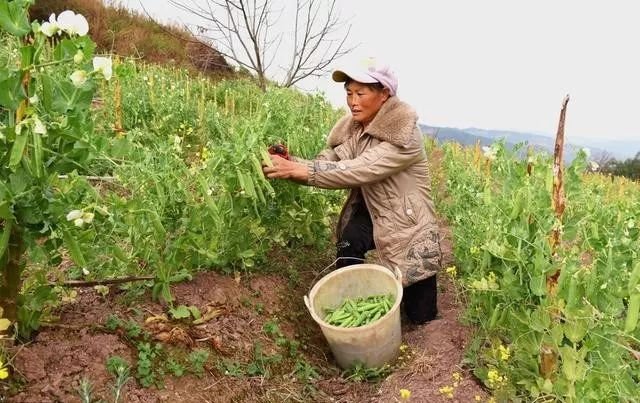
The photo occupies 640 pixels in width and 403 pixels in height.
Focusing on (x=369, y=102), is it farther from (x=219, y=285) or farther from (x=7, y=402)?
(x=7, y=402)

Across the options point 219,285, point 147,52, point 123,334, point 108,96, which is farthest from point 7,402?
point 147,52

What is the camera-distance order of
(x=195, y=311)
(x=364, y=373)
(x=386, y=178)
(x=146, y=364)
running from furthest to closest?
(x=386, y=178), (x=364, y=373), (x=195, y=311), (x=146, y=364)

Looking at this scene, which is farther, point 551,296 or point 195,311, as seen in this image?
point 195,311

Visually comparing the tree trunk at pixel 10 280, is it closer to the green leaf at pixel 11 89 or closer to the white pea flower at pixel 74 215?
the white pea flower at pixel 74 215

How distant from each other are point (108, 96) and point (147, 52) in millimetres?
8130

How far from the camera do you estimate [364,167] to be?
2.86 m

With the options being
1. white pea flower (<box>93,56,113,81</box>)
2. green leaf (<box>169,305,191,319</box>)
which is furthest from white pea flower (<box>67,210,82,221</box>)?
green leaf (<box>169,305,191,319</box>)

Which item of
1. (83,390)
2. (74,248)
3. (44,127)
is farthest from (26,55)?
(83,390)

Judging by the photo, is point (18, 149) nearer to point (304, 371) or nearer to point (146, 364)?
point (146, 364)

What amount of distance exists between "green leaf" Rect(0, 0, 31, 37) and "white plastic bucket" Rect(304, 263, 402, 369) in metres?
1.63

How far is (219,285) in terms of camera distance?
2.71 m

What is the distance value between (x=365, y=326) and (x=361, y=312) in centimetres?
24

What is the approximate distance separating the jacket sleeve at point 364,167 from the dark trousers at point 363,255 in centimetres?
39

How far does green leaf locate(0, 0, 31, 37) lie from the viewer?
142 centimetres
